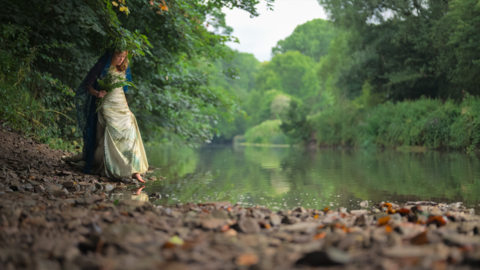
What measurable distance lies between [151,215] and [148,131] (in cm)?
858

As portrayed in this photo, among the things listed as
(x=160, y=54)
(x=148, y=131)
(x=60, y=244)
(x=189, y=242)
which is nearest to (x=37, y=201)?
(x=60, y=244)

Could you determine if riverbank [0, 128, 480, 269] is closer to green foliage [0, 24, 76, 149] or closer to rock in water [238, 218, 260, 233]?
rock in water [238, 218, 260, 233]

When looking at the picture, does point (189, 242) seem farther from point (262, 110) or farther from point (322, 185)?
point (262, 110)

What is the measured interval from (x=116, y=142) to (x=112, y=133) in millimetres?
151

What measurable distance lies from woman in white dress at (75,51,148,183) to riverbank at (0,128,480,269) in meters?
2.27

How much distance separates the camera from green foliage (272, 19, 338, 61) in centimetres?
6694

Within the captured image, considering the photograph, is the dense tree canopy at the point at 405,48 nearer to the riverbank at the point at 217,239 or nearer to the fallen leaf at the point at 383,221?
the fallen leaf at the point at 383,221

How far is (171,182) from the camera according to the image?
6086mm

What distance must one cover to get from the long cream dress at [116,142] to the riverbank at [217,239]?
2.26 m

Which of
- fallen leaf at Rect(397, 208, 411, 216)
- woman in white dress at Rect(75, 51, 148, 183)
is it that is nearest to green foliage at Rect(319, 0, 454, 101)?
woman in white dress at Rect(75, 51, 148, 183)

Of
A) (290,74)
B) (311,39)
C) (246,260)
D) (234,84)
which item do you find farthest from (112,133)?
(311,39)

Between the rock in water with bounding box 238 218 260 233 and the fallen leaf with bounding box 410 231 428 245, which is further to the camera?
the rock in water with bounding box 238 218 260 233

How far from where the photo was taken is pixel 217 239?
88.5 inches

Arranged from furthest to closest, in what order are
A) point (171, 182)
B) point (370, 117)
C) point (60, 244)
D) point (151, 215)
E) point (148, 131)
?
1. point (370, 117)
2. point (148, 131)
3. point (171, 182)
4. point (151, 215)
5. point (60, 244)
